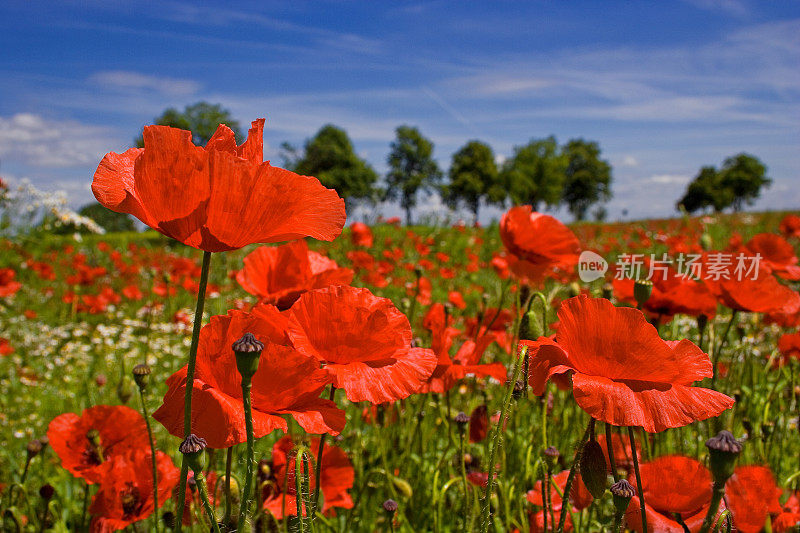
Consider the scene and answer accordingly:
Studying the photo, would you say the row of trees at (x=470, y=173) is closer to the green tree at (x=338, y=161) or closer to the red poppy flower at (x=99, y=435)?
the green tree at (x=338, y=161)

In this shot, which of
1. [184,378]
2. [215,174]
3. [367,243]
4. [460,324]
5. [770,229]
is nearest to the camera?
[215,174]

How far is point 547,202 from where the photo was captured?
5759 centimetres

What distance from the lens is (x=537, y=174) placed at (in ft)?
193

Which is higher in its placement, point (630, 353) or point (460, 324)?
point (630, 353)

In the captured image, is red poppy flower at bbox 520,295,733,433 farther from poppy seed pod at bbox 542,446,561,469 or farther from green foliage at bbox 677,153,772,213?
green foliage at bbox 677,153,772,213

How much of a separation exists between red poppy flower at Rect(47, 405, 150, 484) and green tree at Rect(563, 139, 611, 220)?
2631 inches

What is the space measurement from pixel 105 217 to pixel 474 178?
4045cm

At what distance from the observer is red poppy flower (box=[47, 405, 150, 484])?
4.51 ft

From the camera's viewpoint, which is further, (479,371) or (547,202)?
(547,202)

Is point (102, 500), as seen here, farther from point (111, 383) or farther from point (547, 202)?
point (547, 202)

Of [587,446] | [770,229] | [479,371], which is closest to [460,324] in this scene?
[479,371]

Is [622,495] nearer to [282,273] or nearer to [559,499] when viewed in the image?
[559,499]

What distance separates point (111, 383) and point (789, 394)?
11.9ft

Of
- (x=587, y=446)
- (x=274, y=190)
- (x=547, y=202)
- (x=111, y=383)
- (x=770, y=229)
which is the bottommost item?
(x=111, y=383)
